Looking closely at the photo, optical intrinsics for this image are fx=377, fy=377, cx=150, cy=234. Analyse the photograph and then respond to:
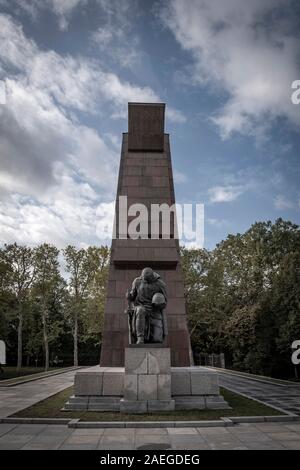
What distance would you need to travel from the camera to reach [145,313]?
32.8 ft

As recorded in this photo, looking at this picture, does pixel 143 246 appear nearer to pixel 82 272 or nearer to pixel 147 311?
pixel 147 311

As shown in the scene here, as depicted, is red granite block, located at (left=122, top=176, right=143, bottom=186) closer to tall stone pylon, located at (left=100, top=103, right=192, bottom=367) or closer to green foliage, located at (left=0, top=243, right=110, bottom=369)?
tall stone pylon, located at (left=100, top=103, right=192, bottom=367)

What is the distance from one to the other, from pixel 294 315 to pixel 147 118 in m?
12.4

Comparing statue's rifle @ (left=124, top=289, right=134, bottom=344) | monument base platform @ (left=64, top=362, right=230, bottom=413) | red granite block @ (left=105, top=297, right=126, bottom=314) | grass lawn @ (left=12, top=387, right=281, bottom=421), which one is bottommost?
grass lawn @ (left=12, top=387, right=281, bottom=421)

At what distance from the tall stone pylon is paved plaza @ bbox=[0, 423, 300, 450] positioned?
4.26 metres

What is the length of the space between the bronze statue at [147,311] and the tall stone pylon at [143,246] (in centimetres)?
194

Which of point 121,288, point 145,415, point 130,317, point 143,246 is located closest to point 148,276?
point 130,317

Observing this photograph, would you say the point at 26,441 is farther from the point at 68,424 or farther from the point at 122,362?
the point at 122,362

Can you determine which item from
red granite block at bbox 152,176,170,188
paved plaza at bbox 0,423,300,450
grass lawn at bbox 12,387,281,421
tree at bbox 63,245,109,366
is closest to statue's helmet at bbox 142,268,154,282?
grass lawn at bbox 12,387,281,421

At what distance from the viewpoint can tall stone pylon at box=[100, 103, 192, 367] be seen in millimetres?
11922

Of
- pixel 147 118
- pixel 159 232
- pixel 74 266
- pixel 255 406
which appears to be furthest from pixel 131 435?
pixel 74 266

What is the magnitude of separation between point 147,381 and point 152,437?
2379mm

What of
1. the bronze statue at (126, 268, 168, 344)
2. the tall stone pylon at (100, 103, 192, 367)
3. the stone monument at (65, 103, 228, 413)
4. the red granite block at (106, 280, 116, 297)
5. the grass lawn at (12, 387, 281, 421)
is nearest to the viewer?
the grass lawn at (12, 387, 281, 421)
